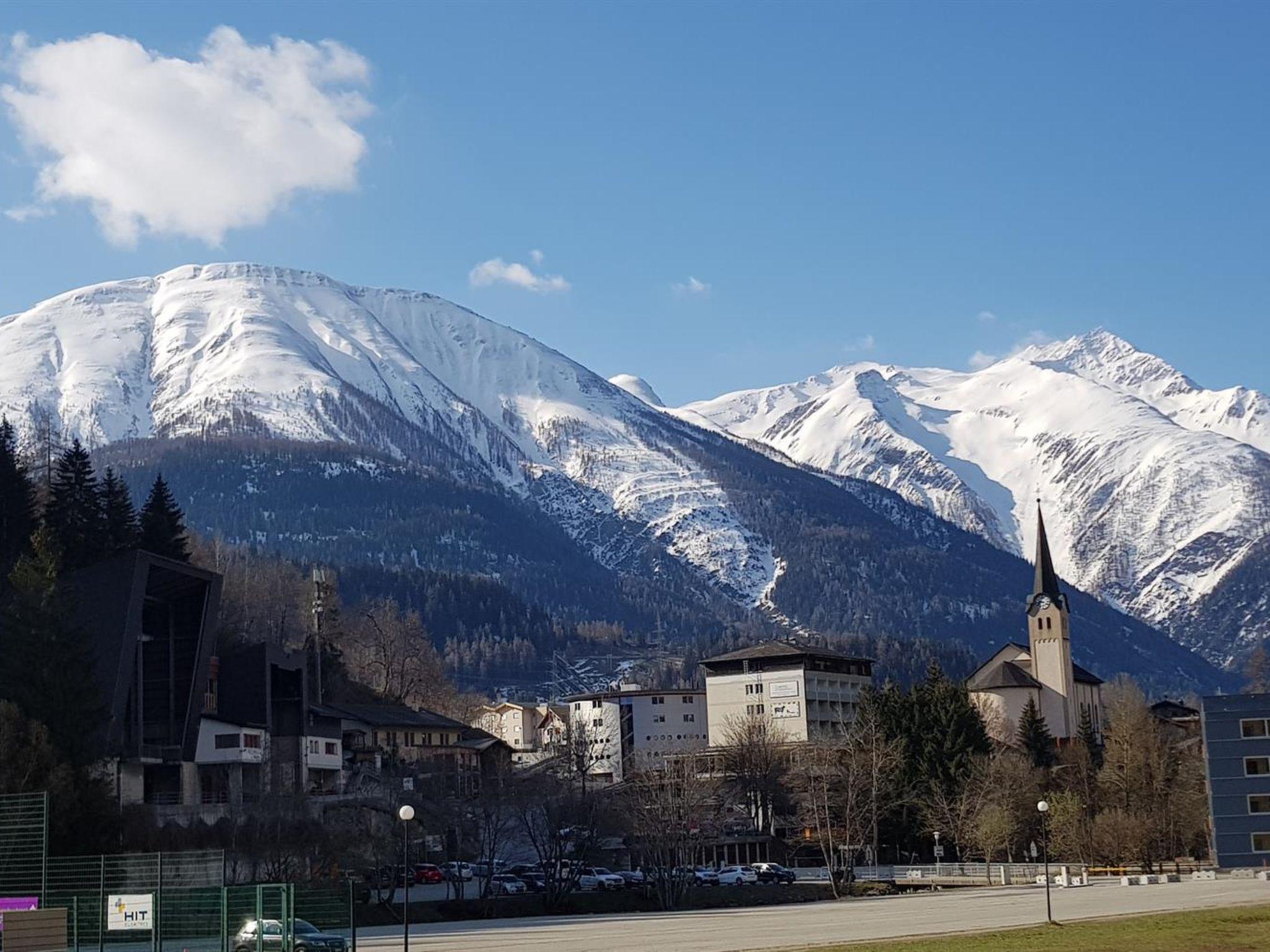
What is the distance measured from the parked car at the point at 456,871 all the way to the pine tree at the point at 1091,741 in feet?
204

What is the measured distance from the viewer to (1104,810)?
119750mm

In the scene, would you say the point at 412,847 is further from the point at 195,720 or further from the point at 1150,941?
the point at 1150,941

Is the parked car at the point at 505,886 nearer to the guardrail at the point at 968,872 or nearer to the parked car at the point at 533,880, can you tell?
the parked car at the point at 533,880

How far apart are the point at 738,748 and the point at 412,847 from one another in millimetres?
42910

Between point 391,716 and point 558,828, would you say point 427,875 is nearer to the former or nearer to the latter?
point 558,828

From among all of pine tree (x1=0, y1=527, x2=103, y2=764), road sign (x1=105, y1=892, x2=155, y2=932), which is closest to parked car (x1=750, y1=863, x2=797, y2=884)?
pine tree (x1=0, y1=527, x2=103, y2=764)

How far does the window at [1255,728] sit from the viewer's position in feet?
344

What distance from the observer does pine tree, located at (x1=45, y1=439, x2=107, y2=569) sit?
102 m

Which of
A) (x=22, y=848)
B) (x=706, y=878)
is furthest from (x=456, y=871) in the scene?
(x=22, y=848)

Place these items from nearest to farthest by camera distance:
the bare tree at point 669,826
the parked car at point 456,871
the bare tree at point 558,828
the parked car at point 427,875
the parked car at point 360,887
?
the parked car at point 360,887 < the bare tree at point 558,828 < the parked car at point 456,871 < the bare tree at point 669,826 < the parked car at point 427,875

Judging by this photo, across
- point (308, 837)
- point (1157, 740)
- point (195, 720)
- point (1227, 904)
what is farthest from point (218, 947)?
point (1157, 740)

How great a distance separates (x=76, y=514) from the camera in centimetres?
10594

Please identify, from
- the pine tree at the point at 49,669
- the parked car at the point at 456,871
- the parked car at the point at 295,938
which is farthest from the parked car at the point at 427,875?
the parked car at the point at 295,938

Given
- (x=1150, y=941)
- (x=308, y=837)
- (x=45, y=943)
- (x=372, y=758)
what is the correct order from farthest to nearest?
(x=372, y=758) → (x=308, y=837) → (x=1150, y=941) → (x=45, y=943)
